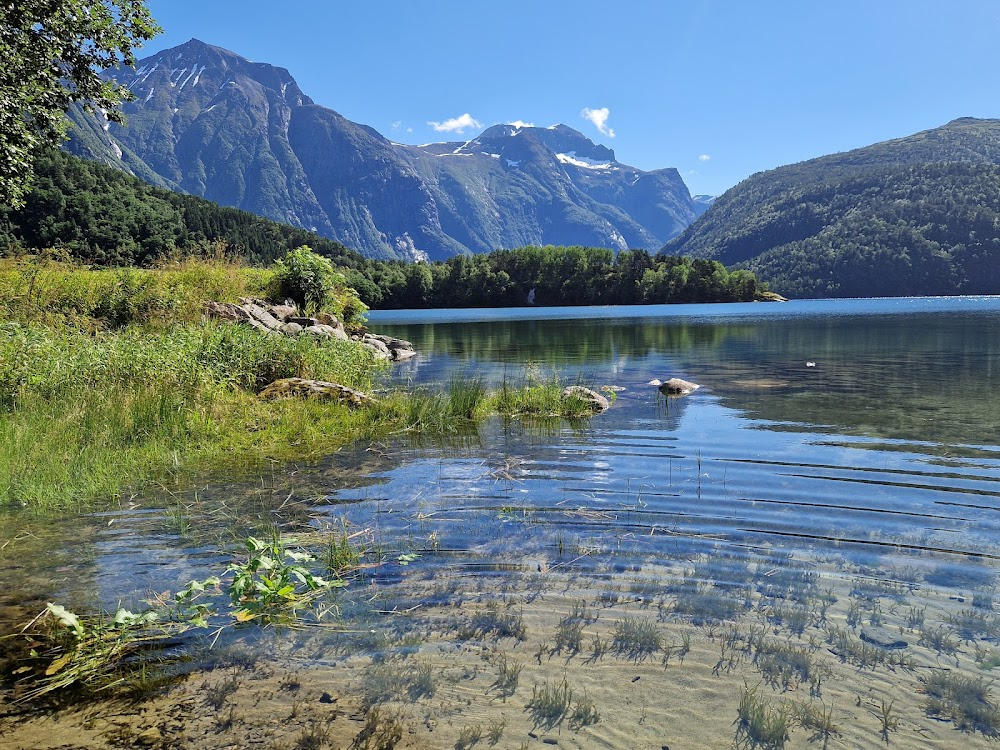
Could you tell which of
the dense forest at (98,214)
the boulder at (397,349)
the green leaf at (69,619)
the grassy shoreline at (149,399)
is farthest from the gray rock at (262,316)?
the dense forest at (98,214)

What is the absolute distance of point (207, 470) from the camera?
34.2ft

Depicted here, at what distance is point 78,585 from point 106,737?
2715mm

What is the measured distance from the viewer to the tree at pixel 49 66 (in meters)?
13.8

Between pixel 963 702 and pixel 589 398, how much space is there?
45.1ft

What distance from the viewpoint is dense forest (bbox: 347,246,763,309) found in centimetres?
16488

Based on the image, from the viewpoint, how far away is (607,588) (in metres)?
6.02

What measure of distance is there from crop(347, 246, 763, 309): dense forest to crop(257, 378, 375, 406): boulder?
145531 mm

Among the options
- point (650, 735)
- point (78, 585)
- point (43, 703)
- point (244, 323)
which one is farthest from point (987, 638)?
point (244, 323)

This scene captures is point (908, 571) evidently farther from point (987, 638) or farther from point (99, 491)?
point (99, 491)

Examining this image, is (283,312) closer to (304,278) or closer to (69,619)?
(304,278)

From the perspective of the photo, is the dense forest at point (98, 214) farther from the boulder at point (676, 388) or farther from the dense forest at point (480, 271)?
the boulder at point (676, 388)

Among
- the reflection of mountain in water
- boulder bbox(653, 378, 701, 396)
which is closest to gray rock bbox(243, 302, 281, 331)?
the reflection of mountain in water

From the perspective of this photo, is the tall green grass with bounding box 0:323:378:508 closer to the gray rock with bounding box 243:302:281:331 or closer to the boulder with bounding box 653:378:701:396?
the gray rock with bounding box 243:302:281:331

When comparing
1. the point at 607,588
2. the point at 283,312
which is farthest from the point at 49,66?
the point at 607,588
